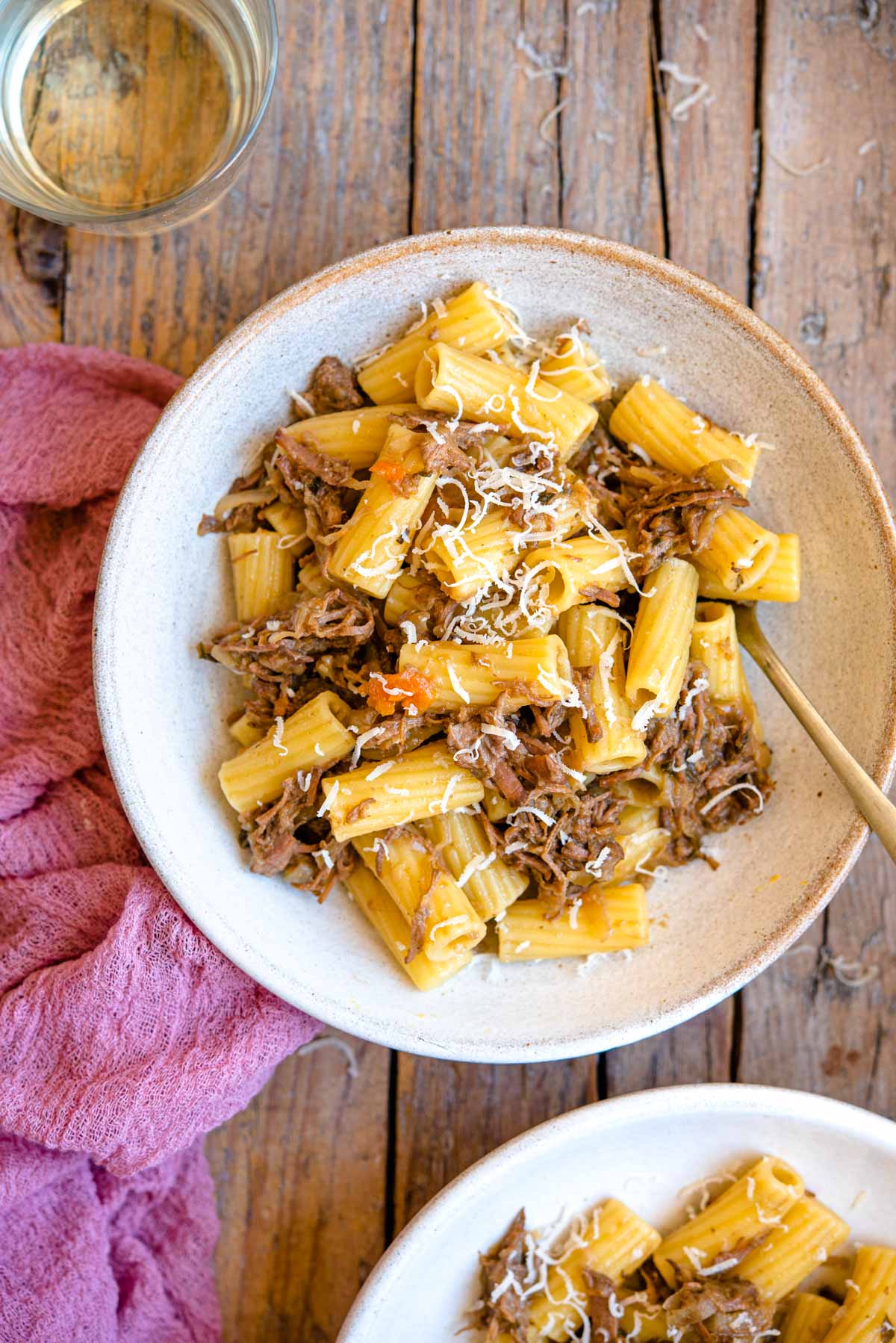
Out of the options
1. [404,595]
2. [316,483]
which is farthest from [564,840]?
[316,483]

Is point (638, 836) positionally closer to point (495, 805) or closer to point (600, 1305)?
point (495, 805)

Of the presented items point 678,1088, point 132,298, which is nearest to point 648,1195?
point 678,1088

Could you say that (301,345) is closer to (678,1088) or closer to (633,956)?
(633,956)

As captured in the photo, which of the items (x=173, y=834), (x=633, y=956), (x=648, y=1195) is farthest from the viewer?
(x=648, y=1195)

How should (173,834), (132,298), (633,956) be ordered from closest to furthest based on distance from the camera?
(173,834)
(633,956)
(132,298)

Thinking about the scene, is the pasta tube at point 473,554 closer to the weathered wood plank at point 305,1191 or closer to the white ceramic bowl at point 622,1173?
the white ceramic bowl at point 622,1173

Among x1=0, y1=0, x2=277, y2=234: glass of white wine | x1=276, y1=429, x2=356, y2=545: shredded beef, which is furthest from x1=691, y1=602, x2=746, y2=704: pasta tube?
x1=0, y1=0, x2=277, y2=234: glass of white wine
